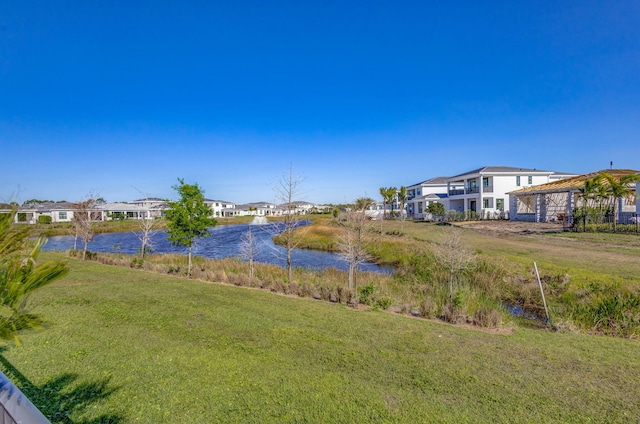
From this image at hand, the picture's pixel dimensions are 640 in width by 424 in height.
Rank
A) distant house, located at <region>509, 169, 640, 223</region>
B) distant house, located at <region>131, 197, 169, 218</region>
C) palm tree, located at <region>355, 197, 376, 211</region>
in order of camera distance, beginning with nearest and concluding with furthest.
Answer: palm tree, located at <region>355, 197, 376, 211</region>
distant house, located at <region>131, 197, 169, 218</region>
distant house, located at <region>509, 169, 640, 223</region>

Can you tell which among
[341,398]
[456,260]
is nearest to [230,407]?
[341,398]

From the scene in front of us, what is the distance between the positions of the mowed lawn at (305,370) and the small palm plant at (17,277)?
1.65 metres

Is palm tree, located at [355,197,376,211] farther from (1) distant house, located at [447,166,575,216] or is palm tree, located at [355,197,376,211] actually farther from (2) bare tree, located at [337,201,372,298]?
(1) distant house, located at [447,166,575,216]

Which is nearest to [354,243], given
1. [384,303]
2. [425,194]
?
[384,303]

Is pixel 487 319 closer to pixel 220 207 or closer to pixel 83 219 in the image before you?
pixel 83 219

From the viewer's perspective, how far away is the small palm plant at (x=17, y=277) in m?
1.94

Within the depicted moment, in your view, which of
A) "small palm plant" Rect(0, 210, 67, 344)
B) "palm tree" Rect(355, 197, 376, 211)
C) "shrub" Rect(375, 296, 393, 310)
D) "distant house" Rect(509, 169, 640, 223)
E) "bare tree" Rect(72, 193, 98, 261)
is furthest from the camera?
"distant house" Rect(509, 169, 640, 223)

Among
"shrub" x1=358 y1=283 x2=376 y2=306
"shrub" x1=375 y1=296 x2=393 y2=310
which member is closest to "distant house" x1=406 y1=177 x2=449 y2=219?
"shrub" x1=358 y1=283 x2=376 y2=306

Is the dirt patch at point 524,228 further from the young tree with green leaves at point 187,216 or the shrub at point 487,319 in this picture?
the young tree with green leaves at point 187,216

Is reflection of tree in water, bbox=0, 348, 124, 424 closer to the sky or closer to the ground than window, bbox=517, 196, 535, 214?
closer to the ground

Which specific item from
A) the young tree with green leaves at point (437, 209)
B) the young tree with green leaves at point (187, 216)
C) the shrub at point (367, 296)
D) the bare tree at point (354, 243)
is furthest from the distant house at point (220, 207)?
the shrub at point (367, 296)

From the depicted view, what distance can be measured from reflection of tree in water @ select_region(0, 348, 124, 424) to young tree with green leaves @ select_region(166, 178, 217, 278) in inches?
A: 418

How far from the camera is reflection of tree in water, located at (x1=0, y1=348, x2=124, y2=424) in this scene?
407cm

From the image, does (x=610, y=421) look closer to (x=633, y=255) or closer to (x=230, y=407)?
(x=230, y=407)
